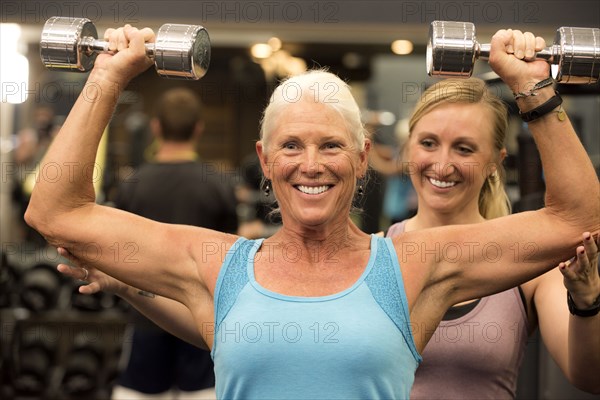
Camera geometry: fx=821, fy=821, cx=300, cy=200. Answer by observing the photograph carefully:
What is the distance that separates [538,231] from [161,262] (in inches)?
31.3

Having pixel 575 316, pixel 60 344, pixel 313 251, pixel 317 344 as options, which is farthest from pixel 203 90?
pixel 317 344

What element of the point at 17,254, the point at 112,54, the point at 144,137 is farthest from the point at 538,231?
the point at 144,137

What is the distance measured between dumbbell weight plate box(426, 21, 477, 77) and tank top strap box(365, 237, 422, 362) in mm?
427

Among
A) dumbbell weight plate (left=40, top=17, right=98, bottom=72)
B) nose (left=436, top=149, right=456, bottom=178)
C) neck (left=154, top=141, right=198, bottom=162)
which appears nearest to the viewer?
dumbbell weight plate (left=40, top=17, right=98, bottom=72)

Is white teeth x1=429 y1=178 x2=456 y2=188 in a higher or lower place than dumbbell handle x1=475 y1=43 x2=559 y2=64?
lower

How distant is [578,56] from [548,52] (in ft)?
0.20

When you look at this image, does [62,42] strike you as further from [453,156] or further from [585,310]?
[585,310]

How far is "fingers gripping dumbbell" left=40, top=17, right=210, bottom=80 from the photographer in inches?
68.9

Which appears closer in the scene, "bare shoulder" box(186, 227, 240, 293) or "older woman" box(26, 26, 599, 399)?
"older woman" box(26, 26, 599, 399)

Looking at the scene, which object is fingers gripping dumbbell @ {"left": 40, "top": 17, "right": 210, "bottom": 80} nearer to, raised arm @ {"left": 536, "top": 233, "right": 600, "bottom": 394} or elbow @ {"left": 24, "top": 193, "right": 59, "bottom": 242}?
elbow @ {"left": 24, "top": 193, "right": 59, "bottom": 242}

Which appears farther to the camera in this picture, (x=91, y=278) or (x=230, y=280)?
(x=91, y=278)

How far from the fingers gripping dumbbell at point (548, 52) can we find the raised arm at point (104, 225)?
2.01 ft

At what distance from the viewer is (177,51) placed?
174 cm

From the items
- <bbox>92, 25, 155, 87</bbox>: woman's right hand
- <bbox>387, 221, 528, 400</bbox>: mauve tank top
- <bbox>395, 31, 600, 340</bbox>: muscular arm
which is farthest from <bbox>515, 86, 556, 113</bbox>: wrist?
<bbox>92, 25, 155, 87</bbox>: woman's right hand
